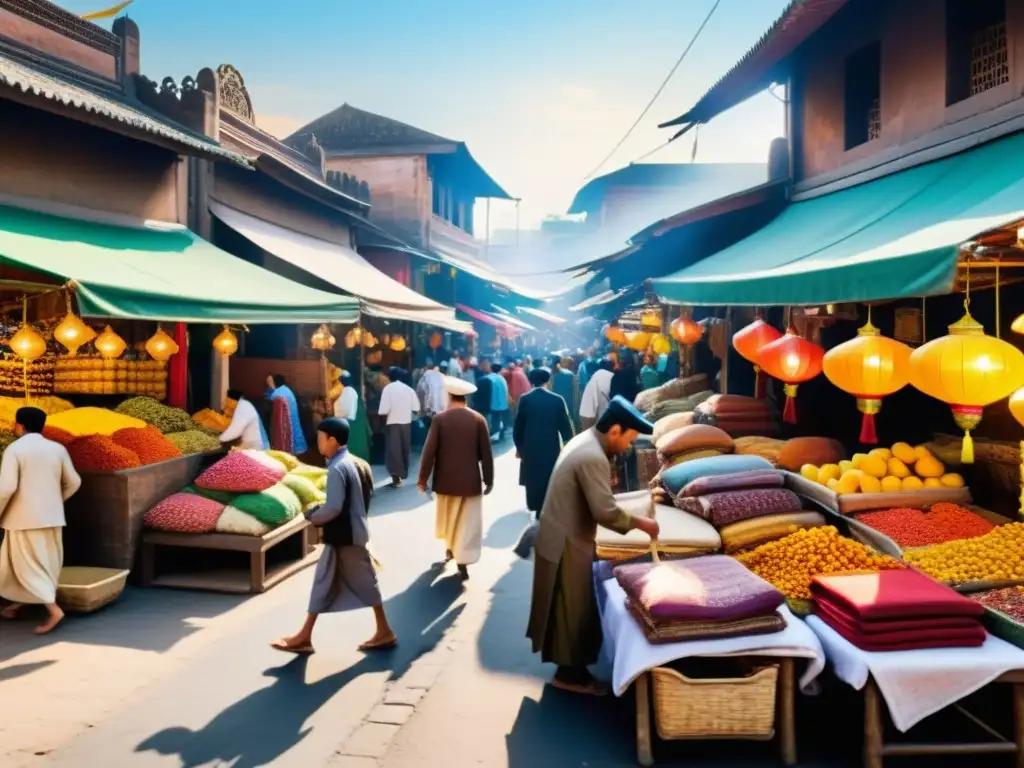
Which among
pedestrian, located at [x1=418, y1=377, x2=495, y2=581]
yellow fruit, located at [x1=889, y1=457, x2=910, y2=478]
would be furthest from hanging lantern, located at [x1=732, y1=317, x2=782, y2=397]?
pedestrian, located at [x1=418, y1=377, x2=495, y2=581]

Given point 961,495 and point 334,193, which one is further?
point 334,193

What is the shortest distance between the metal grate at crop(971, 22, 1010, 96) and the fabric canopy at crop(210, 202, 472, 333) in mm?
7501

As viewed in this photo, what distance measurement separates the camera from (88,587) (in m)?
6.20

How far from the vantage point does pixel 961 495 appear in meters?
5.81

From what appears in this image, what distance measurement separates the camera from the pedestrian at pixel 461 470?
7.63 meters

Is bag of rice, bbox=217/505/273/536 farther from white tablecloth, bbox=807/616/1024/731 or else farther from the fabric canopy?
white tablecloth, bbox=807/616/1024/731

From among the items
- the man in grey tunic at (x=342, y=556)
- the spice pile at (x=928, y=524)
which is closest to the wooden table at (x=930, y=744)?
the spice pile at (x=928, y=524)

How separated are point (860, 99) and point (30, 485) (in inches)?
388

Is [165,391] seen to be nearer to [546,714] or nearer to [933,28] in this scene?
[546,714]

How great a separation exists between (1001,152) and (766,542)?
12.4 feet

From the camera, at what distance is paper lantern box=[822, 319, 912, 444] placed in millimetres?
5062

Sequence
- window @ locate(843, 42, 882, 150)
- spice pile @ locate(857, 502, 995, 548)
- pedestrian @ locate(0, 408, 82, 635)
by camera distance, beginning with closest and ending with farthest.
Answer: spice pile @ locate(857, 502, 995, 548) < pedestrian @ locate(0, 408, 82, 635) < window @ locate(843, 42, 882, 150)

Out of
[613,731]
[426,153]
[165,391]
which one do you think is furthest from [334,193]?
[613,731]

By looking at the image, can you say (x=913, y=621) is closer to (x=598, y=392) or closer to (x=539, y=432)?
(x=539, y=432)
